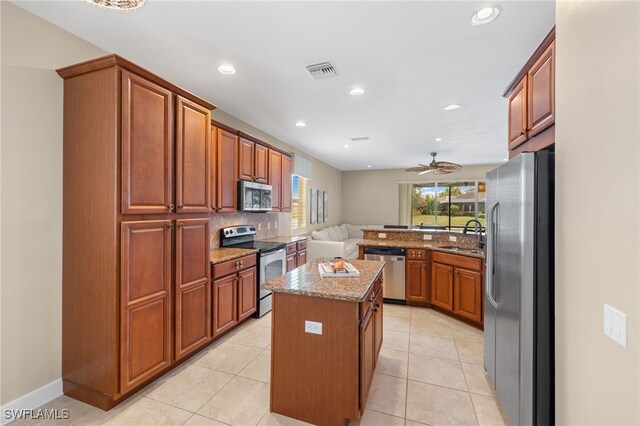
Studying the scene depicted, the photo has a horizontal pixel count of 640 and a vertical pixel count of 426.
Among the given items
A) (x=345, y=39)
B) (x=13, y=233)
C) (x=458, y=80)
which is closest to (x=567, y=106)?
(x=345, y=39)

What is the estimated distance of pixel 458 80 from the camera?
2861 millimetres

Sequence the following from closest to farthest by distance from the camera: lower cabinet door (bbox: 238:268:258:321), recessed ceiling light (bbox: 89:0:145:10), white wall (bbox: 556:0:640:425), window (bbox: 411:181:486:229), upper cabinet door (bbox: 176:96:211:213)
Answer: white wall (bbox: 556:0:640:425)
recessed ceiling light (bbox: 89:0:145:10)
upper cabinet door (bbox: 176:96:211:213)
lower cabinet door (bbox: 238:268:258:321)
window (bbox: 411:181:486:229)

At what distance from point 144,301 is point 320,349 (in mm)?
1353

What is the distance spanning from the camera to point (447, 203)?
8.84 metres

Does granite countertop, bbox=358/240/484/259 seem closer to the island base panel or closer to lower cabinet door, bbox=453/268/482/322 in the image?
lower cabinet door, bbox=453/268/482/322

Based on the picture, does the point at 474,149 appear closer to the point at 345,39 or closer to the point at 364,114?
the point at 364,114

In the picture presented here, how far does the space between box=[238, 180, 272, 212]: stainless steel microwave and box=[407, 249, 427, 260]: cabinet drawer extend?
7.16 feet

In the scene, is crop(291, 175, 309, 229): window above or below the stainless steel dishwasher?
above

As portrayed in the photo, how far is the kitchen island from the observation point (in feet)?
5.68

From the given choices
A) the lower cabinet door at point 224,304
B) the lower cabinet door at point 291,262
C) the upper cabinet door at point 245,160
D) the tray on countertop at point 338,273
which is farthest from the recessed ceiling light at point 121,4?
the lower cabinet door at point 291,262

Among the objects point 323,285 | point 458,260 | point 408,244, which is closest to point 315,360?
point 323,285

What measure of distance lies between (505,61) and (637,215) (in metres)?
2.14

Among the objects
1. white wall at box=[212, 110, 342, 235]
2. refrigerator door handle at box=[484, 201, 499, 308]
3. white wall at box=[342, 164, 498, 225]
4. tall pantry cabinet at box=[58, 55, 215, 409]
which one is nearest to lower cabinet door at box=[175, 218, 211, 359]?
tall pantry cabinet at box=[58, 55, 215, 409]

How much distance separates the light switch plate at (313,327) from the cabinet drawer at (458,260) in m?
2.40
